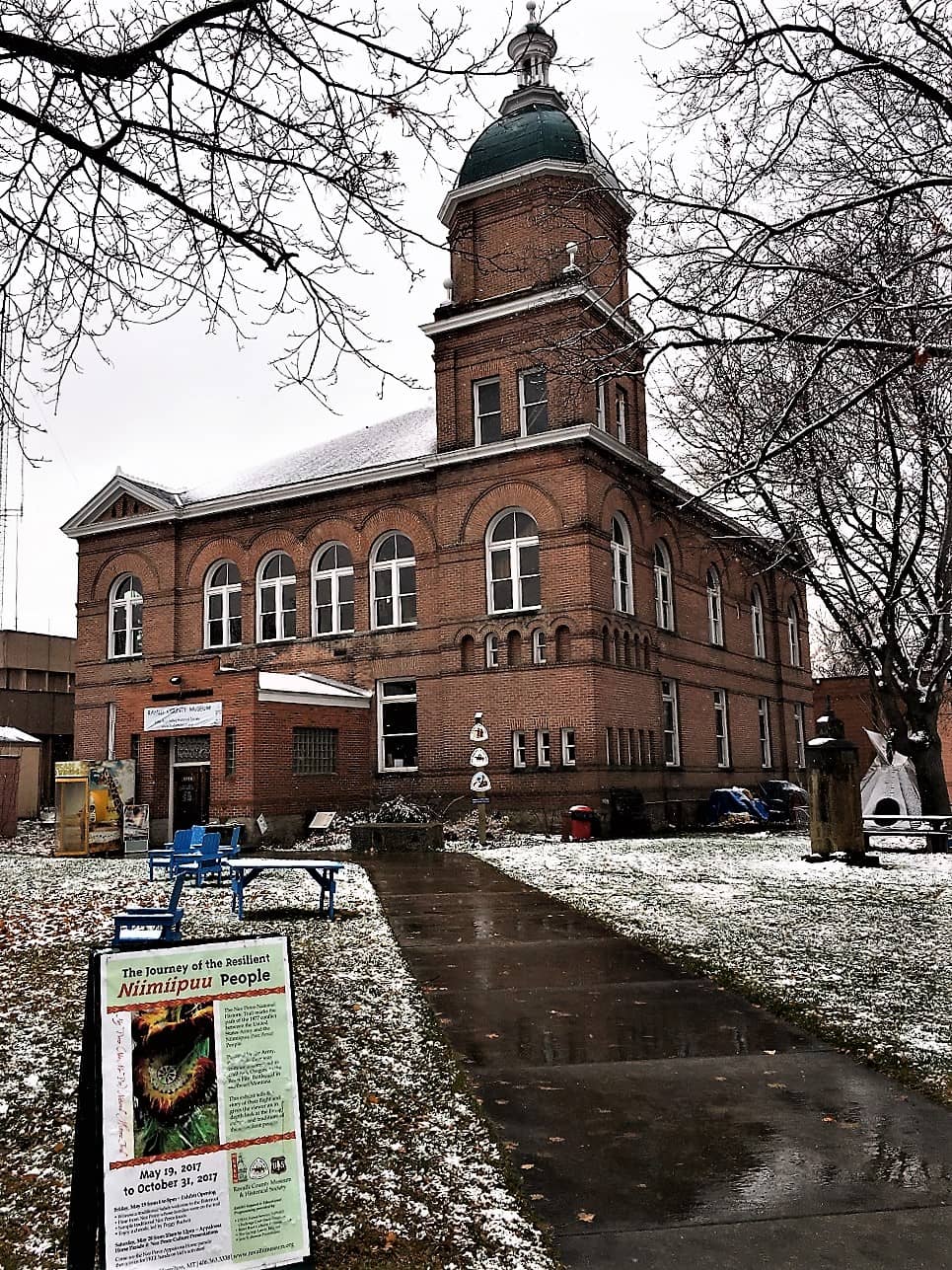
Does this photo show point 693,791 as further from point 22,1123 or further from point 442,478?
point 22,1123

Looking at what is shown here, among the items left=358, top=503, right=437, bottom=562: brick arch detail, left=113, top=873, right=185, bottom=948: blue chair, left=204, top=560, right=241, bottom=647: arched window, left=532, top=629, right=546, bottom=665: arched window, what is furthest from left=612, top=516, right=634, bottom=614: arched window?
left=113, top=873, right=185, bottom=948: blue chair

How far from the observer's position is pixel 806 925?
37.6ft

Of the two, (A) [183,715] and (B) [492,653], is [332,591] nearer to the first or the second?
(B) [492,653]

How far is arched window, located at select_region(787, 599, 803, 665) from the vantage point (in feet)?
135

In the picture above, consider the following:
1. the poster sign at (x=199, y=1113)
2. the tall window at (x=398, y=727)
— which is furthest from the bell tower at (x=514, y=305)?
the poster sign at (x=199, y=1113)

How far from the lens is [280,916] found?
12438 millimetres

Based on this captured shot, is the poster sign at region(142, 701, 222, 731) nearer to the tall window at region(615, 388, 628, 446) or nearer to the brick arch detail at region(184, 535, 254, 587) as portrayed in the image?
the brick arch detail at region(184, 535, 254, 587)

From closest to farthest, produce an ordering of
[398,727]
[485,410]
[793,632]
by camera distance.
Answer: [485,410] < [398,727] < [793,632]

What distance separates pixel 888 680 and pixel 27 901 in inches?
673

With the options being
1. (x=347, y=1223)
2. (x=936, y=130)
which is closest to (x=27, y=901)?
(x=347, y=1223)

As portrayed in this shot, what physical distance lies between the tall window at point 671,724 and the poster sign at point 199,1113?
26765 mm

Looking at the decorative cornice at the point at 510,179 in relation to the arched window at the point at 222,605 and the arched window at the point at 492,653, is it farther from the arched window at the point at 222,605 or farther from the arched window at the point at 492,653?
the arched window at the point at 222,605

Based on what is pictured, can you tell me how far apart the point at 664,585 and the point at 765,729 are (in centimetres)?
956

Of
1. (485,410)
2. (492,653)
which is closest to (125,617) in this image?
(492,653)
